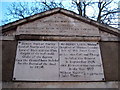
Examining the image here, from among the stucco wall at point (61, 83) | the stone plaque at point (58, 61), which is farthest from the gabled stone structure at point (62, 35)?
the stone plaque at point (58, 61)

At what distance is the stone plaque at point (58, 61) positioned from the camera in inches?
173

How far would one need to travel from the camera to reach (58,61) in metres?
4.63

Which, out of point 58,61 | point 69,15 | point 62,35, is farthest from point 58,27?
point 58,61

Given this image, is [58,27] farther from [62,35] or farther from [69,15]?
[69,15]

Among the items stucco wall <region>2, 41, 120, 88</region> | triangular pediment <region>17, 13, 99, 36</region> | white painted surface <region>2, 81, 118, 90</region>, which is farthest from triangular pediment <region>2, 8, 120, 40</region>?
white painted surface <region>2, 81, 118, 90</region>

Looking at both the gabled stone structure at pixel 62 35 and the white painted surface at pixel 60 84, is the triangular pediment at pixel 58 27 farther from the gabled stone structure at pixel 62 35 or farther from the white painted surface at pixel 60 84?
the white painted surface at pixel 60 84

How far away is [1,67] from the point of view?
14.8ft

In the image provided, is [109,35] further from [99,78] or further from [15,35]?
[15,35]

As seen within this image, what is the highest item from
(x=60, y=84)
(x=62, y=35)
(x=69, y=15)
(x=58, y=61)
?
(x=69, y=15)

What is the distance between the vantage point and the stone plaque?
4395 mm

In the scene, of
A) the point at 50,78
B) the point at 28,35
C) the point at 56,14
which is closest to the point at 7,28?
the point at 28,35

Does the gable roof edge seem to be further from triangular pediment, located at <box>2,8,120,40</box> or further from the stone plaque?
the stone plaque

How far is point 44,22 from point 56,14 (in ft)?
1.90

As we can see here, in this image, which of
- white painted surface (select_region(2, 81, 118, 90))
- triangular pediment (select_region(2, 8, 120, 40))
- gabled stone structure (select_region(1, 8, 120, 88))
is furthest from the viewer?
triangular pediment (select_region(2, 8, 120, 40))
